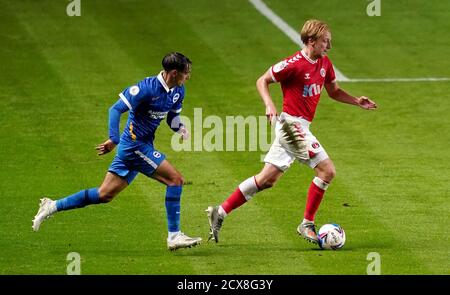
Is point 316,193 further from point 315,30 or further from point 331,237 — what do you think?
point 315,30

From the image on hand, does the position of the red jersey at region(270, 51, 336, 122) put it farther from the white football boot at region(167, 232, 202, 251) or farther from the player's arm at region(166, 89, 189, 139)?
the white football boot at region(167, 232, 202, 251)

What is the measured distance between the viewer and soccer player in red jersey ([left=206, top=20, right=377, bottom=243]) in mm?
16781

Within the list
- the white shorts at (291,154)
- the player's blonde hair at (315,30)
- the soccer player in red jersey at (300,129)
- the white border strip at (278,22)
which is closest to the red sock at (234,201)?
the soccer player in red jersey at (300,129)

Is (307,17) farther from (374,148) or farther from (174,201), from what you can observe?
(174,201)

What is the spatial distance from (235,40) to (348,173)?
8.88 metres

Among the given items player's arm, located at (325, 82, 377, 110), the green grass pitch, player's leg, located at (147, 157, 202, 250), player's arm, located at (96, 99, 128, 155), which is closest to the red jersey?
player's arm, located at (325, 82, 377, 110)

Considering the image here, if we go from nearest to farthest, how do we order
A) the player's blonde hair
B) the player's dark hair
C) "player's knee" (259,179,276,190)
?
the player's dark hair, the player's blonde hair, "player's knee" (259,179,276,190)

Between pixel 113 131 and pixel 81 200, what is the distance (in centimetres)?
119

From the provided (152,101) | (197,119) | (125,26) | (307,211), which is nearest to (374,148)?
(197,119)

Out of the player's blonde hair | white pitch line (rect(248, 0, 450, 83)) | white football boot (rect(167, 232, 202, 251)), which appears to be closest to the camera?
white football boot (rect(167, 232, 202, 251))

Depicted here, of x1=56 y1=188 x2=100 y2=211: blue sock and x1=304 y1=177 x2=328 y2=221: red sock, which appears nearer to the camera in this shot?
x1=56 y1=188 x2=100 y2=211: blue sock

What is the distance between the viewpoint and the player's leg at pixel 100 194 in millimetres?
16562

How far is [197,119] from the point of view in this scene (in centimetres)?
2425

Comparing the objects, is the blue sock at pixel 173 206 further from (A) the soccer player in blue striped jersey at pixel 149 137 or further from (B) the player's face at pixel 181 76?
(B) the player's face at pixel 181 76
